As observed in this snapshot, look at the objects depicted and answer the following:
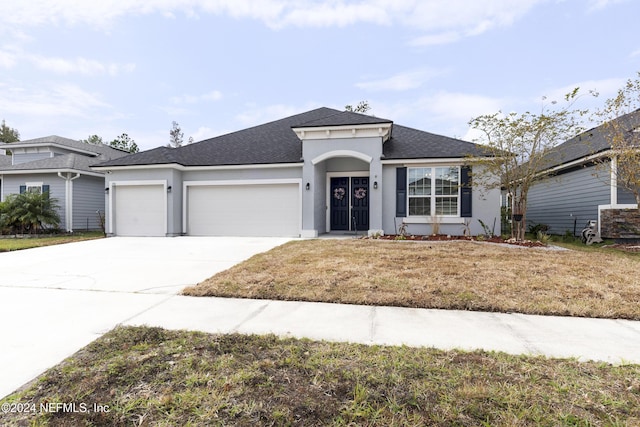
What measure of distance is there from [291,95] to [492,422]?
70.7 feet

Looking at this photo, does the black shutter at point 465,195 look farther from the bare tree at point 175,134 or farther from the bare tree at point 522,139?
the bare tree at point 175,134

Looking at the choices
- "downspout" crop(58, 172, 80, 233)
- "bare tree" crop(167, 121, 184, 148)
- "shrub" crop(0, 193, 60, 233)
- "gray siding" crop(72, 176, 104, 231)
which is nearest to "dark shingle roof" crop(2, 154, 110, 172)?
"downspout" crop(58, 172, 80, 233)

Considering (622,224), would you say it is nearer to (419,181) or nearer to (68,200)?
(419,181)

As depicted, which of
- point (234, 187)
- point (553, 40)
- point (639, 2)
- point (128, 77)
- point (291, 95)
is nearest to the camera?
point (639, 2)

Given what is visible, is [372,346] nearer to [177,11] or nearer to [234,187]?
[234,187]

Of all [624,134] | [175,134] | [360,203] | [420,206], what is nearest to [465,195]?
[420,206]

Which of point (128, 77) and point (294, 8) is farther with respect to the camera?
point (128, 77)

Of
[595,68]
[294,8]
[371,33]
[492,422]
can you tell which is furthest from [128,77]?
[595,68]

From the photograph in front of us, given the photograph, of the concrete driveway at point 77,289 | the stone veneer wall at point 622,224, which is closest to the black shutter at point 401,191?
the concrete driveway at point 77,289

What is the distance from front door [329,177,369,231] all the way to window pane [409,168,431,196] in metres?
1.87

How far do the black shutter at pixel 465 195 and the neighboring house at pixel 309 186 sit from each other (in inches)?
1.3

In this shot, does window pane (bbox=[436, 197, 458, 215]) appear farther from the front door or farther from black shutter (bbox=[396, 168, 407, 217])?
the front door

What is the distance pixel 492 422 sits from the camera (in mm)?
1657

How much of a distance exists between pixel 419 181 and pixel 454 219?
5.87 feet
